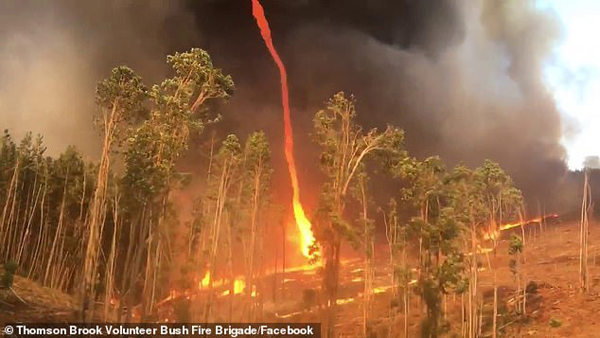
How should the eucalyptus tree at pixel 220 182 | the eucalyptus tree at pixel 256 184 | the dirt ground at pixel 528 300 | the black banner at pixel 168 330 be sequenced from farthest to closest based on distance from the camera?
the dirt ground at pixel 528 300
the eucalyptus tree at pixel 256 184
the eucalyptus tree at pixel 220 182
the black banner at pixel 168 330

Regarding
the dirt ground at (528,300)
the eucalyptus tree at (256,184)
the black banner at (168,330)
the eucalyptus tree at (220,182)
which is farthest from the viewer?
the dirt ground at (528,300)

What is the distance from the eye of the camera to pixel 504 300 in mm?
54188

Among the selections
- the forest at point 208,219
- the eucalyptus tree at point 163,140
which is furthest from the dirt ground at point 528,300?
the eucalyptus tree at point 163,140

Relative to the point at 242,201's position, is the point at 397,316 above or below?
below

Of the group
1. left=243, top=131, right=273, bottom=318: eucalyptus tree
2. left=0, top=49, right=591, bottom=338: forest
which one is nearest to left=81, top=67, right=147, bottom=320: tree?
left=0, top=49, right=591, bottom=338: forest

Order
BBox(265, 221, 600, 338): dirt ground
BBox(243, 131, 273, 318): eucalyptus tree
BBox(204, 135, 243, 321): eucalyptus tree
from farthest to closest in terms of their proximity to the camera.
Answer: BBox(265, 221, 600, 338): dirt ground, BBox(243, 131, 273, 318): eucalyptus tree, BBox(204, 135, 243, 321): eucalyptus tree

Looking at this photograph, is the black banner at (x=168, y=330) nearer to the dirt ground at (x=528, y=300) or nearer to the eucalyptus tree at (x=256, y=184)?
the dirt ground at (x=528, y=300)

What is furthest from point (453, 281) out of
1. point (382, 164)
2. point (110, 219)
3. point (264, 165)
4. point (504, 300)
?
point (110, 219)

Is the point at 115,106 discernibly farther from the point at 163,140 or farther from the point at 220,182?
the point at 220,182

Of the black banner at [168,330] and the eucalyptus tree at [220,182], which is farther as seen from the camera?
the eucalyptus tree at [220,182]

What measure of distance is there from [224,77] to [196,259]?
47.7 feet

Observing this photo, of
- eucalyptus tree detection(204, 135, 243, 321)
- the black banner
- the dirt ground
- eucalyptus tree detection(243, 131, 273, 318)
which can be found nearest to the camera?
the black banner

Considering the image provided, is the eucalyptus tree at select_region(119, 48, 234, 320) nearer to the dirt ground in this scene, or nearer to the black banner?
the black banner

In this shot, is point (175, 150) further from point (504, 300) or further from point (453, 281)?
point (504, 300)
